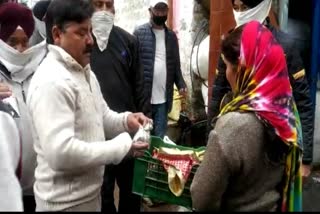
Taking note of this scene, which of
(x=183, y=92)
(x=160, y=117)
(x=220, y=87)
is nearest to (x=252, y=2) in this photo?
(x=220, y=87)

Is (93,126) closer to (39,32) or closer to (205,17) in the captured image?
(39,32)

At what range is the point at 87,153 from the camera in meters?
2.29

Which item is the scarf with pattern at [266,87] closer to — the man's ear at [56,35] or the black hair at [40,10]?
the man's ear at [56,35]

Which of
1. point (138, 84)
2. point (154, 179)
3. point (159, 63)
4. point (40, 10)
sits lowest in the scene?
point (159, 63)

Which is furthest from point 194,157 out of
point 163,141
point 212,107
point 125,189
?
point 125,189

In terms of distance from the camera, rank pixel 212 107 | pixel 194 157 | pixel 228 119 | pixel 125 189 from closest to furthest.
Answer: pixel 228 119 < pixel 194 157 < pixel 212 107 < pixel 125 189

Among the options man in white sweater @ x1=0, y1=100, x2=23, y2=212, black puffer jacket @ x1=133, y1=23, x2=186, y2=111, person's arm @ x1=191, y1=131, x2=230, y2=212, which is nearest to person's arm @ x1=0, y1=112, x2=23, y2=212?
man in white sweater @ x1=0, y1=100, x2=23, y2=212

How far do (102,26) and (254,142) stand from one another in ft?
7.10

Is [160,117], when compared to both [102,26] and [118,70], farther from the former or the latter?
[102,26]

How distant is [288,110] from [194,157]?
706 mm

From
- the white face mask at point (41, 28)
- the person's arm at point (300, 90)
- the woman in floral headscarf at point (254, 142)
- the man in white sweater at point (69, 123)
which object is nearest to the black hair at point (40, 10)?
the white face mask at point (41, 28)

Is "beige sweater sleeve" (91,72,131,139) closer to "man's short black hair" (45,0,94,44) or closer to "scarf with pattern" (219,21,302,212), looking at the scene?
"man's short black hair" (45,0,94,44)

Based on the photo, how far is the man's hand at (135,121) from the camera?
9.17ft

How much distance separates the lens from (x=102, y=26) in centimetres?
404
